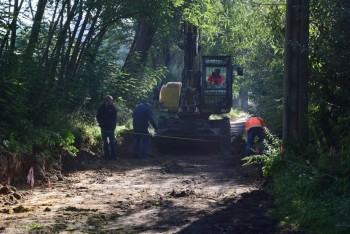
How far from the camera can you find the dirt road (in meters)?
7.86

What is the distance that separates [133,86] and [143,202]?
1646 centimetres

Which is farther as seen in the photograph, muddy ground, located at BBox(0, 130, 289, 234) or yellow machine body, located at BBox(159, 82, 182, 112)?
yellow machine body, located at BBox(159, 82, 182, 112)

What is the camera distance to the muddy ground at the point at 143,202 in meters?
7.86

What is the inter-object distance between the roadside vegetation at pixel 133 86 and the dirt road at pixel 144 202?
56cm

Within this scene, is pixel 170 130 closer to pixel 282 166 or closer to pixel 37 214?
pixel 282 166

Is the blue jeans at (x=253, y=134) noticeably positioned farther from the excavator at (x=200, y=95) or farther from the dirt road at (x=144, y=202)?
the excavator at (x=200, y=95)

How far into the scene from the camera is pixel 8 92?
12.1 metres

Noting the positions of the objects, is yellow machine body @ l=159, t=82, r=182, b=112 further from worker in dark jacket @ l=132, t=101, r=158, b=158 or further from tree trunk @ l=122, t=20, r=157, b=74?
worker in dark jacket @ l=132, t=101, r=158, b=158

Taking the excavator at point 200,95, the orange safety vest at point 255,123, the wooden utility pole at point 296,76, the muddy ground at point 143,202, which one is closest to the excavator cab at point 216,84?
the excavator at point 200,95

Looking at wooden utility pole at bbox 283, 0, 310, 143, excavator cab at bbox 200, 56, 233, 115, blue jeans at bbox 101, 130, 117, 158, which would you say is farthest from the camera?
excavator cab at bbox 200, 56, 233, 115

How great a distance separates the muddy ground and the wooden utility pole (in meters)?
1.39

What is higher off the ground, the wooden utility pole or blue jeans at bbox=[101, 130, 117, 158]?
the wooden utility pole

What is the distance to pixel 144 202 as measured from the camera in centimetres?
994

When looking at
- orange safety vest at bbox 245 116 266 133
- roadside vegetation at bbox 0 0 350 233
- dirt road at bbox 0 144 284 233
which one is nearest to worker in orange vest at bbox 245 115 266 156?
orange safety vest at bbox 245 116 266 133
